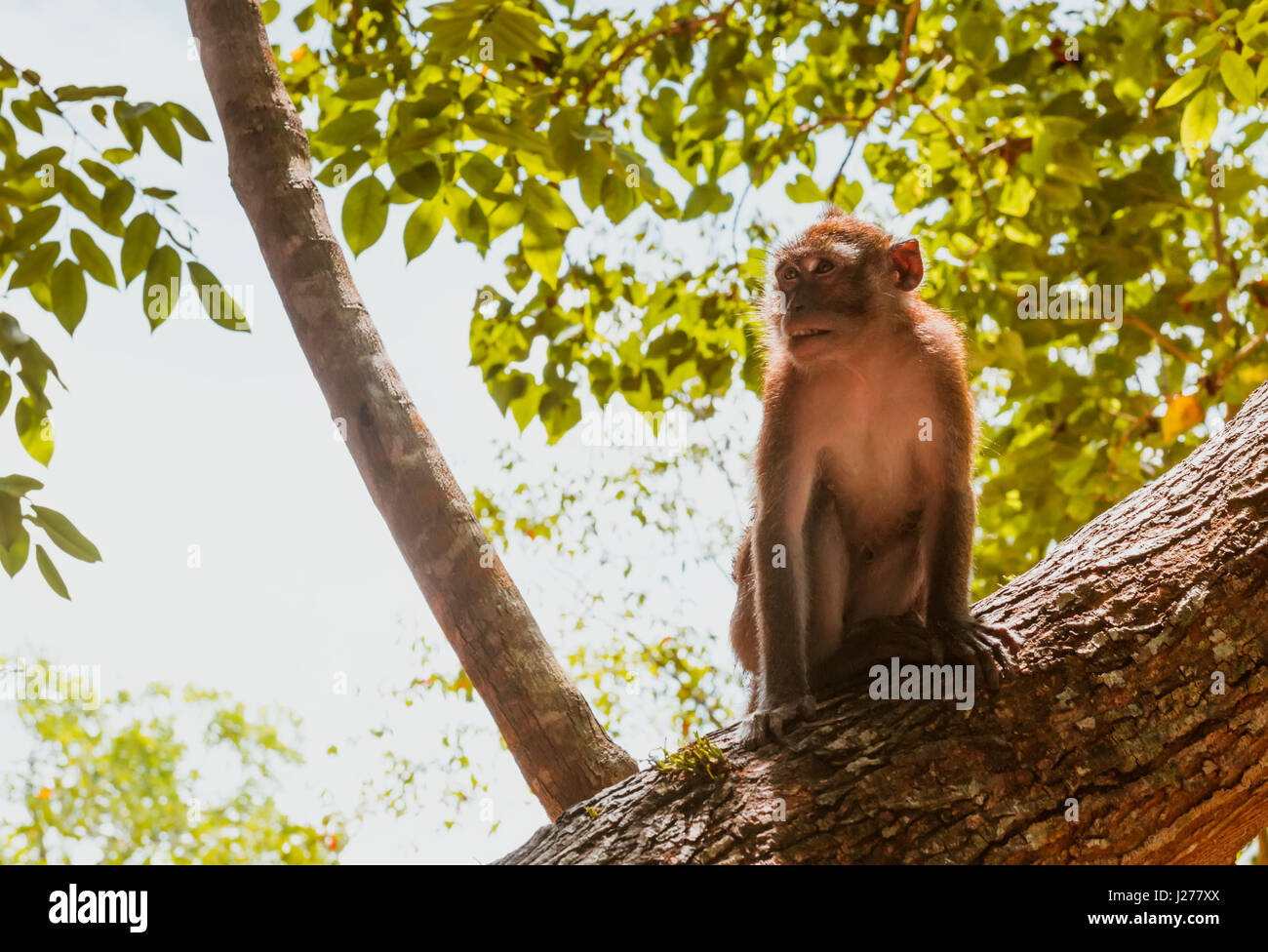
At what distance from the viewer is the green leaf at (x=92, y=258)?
4.18 meters

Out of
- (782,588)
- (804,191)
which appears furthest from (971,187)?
(782,588)

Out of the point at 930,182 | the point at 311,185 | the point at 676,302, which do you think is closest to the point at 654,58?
the point at 676,302

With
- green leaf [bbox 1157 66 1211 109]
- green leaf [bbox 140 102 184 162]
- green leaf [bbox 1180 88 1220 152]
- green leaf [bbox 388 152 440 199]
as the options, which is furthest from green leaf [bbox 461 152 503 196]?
green leaf [bbox 1180 88 1220 152]

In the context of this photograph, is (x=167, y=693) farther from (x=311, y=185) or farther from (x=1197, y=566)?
(x=1197, y=566)

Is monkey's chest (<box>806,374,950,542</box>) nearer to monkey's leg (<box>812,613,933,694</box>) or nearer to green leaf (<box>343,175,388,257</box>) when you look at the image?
monkey's leg (<box>812,613,933,694</box>)

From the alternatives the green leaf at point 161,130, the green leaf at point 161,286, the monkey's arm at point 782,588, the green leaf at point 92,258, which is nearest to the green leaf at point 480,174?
the green leaf at point 161,130

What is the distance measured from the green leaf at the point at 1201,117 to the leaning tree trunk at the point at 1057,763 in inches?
80.7

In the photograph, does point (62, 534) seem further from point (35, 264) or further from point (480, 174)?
point (480, 174)

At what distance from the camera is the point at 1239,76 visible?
14.5 ft

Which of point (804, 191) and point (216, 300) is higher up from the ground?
point (804, 191)

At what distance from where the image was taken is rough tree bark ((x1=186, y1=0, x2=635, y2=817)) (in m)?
3.83

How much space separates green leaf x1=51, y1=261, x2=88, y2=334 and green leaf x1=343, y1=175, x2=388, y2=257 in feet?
3.42

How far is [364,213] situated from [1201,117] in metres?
3.66
